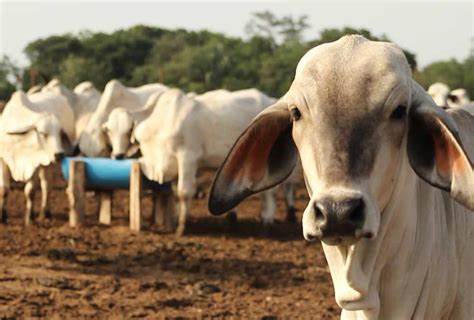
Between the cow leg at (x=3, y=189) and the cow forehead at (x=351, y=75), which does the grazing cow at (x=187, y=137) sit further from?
the cow forehead at (x=351, y=75)

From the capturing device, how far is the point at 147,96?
14.0 meters

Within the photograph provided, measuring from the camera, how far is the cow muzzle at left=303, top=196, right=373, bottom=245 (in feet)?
8.98

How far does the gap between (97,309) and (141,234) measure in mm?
3827

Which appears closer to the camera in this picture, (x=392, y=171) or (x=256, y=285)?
(x=392, y=171)

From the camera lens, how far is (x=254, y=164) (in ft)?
11.0

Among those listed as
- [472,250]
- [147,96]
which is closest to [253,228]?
[147,96]

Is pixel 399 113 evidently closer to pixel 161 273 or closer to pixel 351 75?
pixel 351 75

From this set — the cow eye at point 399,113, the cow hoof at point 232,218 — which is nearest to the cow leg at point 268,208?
the cow hoof at point 232,218

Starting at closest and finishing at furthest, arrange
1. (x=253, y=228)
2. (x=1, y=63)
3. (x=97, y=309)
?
(x=97, y=309)
(x=253, y=228)
(x=1, y=63)

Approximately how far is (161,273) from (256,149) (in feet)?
16.1

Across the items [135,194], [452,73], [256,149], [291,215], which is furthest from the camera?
A: [452,73]

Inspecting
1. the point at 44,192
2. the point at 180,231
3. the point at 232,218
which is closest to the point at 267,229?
the point at 232,218

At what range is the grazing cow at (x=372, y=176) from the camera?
113 inches

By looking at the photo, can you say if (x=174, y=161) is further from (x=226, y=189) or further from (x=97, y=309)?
(x=226, y=189)
